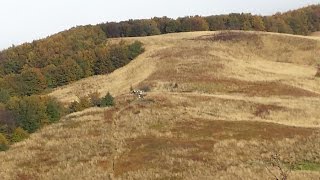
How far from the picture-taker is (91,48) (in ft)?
475

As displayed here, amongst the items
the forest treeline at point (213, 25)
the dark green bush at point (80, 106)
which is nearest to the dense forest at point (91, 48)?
the forest treeline at point (213, 25)

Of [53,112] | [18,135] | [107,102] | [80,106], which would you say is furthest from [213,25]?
[18,135]

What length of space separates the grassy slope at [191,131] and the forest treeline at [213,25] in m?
61.9

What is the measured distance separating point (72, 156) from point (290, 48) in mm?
79247

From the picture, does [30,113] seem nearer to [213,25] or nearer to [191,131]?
[191,131]

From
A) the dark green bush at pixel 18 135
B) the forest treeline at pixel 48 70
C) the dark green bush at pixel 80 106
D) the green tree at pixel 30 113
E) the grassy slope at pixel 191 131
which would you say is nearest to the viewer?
the grassy slope at pixel 191 131

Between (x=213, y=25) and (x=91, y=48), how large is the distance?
42955mm

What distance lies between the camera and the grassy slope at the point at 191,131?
1635 inches

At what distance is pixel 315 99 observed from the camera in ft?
220

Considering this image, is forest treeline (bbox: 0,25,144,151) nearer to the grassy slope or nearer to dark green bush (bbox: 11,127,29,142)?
dark green bush (bbox: 11,127,29,142)

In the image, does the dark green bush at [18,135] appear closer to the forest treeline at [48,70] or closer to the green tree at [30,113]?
the forest treeline at [48,70]

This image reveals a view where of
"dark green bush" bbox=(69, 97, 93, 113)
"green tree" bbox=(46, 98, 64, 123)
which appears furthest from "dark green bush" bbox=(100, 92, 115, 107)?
"green tree" bbox=(46, 98, 64, 123)

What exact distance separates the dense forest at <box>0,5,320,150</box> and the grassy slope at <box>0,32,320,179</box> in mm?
16940

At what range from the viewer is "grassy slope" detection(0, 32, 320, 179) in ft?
136
